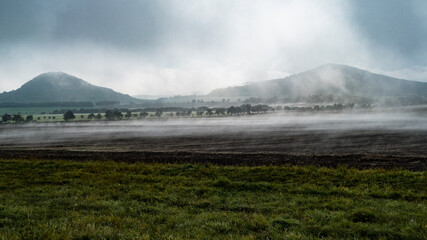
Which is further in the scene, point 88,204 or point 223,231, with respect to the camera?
point 88,204

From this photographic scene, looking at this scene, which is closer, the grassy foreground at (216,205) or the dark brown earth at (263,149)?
the grassy foreground at (216,205)

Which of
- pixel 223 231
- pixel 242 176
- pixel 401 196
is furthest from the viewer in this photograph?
pixel 242 176

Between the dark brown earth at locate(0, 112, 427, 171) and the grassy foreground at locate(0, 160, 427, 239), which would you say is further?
the dark brown earth at locate(0, 112, 427, 171)

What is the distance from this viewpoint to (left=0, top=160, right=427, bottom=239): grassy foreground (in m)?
9.03

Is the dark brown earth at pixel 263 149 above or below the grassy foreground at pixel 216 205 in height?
below

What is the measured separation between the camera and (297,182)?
15828mm

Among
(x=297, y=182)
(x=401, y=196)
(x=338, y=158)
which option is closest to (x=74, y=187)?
(x=297, y=182)

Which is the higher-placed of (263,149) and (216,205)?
(216,205)

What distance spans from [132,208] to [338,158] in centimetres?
2125

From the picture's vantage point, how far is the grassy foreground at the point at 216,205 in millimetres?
9031

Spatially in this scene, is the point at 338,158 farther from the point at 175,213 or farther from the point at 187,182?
the point at 175,213

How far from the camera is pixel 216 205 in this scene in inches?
477

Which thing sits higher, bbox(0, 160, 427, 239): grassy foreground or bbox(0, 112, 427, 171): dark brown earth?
bbox(0, 160, 427, 239): grassy foreground

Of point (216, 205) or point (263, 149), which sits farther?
point (263, 149)
